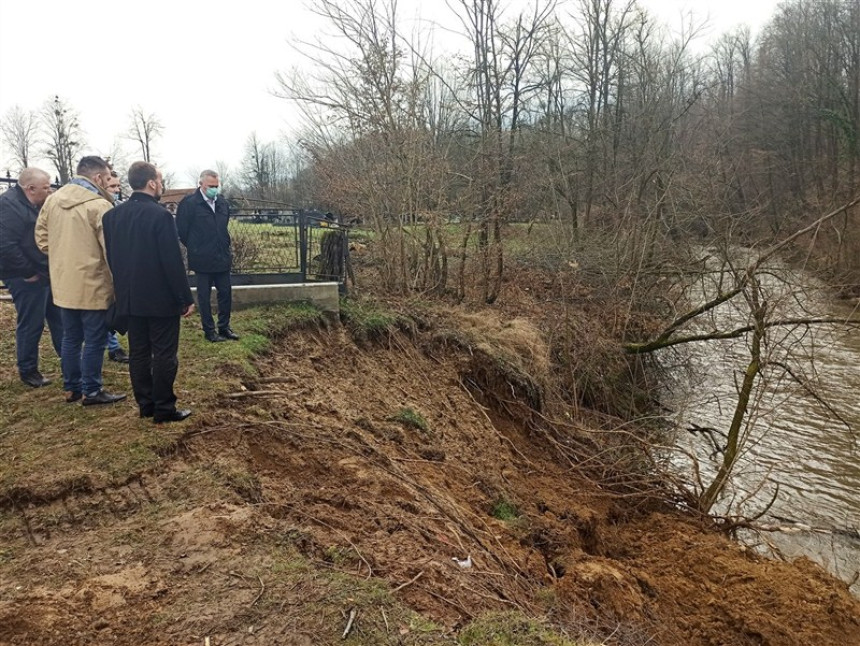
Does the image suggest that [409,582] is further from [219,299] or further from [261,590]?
[219,299]

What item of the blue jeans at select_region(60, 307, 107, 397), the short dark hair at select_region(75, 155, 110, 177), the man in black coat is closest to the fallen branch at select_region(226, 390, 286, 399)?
the man in black coat

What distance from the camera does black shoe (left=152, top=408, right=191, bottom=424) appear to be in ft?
13.9

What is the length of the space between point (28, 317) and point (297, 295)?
3702mm

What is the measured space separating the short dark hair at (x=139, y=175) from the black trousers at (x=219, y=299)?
2.34 meters

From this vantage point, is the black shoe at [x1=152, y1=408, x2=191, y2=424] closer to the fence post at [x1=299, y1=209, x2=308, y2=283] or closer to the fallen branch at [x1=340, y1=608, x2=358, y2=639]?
the fallen branch at [x1=340, y1=608, x2=358, y2=639]

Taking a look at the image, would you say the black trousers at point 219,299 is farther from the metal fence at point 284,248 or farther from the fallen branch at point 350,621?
the fallen branch at point 350,621

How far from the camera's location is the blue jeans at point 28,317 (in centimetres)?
487

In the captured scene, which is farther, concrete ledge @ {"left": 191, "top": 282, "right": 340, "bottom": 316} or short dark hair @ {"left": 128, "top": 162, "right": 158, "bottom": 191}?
concrete ledge @ {"left": 191, "top": 282, "right": 340, "bottom": 316}

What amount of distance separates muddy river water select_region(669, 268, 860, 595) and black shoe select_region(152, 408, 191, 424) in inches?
192

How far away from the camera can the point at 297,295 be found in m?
8.20

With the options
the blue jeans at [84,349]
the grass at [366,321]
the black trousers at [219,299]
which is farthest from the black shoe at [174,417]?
the grass at [366,321]

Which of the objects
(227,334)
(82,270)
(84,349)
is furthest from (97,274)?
(227,334)

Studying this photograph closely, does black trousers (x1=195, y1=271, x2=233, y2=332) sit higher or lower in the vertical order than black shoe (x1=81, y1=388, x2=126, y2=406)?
higher

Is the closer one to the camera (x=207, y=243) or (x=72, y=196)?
(x=72, y=196)
